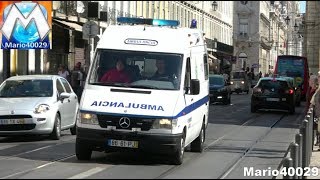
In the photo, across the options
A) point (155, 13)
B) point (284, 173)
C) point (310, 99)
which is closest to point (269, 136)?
point (310, 99)

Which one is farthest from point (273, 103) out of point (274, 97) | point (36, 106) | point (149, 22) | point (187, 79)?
point (187, 79)

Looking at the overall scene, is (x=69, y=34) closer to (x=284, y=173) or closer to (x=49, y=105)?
(x=49, y=105)

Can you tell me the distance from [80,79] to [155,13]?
105 feet

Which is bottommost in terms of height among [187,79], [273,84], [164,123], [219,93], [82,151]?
[219,93]

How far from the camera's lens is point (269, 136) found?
1853 cm

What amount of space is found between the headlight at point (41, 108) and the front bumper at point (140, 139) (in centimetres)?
441

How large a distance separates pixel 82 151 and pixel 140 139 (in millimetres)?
1262

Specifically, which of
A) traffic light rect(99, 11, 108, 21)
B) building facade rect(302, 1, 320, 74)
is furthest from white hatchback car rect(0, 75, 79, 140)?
building facade rect(302, 1, 320, 74)

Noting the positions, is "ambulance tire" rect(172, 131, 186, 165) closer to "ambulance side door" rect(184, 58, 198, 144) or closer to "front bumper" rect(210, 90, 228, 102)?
"ambulance side door" rect(184, 58, 198, 144)

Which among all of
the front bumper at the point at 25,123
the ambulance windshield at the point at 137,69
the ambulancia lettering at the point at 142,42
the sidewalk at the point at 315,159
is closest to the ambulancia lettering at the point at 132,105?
the ambulance windshield at the point at 137,69

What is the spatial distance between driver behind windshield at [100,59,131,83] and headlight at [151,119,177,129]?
1.14 metres

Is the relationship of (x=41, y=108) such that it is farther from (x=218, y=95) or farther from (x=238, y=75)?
(x=238, y=75)

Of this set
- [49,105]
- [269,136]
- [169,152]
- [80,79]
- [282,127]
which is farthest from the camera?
[80,79]

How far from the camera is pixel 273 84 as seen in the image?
96.4ft
